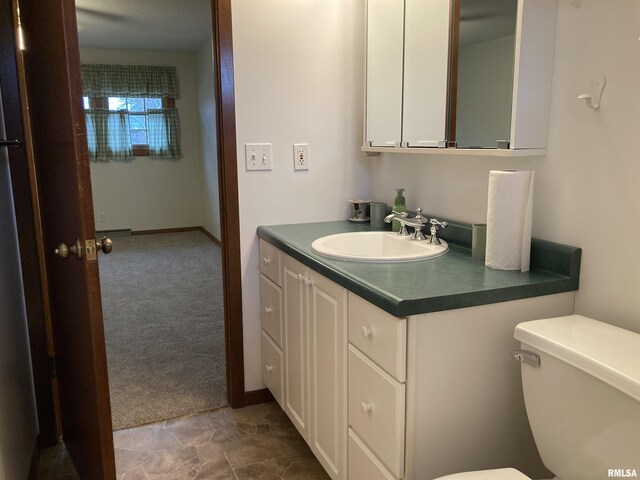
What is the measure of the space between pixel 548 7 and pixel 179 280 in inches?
154

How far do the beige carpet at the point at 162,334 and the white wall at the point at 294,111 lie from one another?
0.43m

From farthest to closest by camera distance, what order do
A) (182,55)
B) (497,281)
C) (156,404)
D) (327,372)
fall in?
(182,55) → (156,404) → (327,372) → (497,281)

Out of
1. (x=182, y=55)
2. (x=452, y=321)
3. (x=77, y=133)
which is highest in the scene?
(x=182, y=55)

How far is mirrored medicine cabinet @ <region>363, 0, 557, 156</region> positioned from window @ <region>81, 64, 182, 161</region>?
524 centimetres

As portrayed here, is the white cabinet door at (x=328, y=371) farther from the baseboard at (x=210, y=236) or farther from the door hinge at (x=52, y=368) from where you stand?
the baseboard at (x=210, y=236)

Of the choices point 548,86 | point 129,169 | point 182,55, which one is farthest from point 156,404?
point 182,55

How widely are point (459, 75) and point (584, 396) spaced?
1058 millimetres

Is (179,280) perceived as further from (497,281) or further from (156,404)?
(497,281)

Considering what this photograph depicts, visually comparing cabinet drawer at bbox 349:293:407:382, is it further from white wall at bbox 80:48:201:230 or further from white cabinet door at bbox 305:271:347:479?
white wall at bbox 80:48:201:230

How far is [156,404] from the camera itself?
2447 millimetres

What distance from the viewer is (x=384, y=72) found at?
2.15 metres

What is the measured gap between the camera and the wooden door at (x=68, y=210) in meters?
1.31

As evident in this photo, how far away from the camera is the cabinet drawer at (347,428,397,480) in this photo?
1364mm

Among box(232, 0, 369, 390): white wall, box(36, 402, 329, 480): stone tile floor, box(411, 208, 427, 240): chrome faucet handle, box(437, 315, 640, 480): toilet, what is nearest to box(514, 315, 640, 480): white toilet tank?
box(437, 315, 640, 480): toilet
